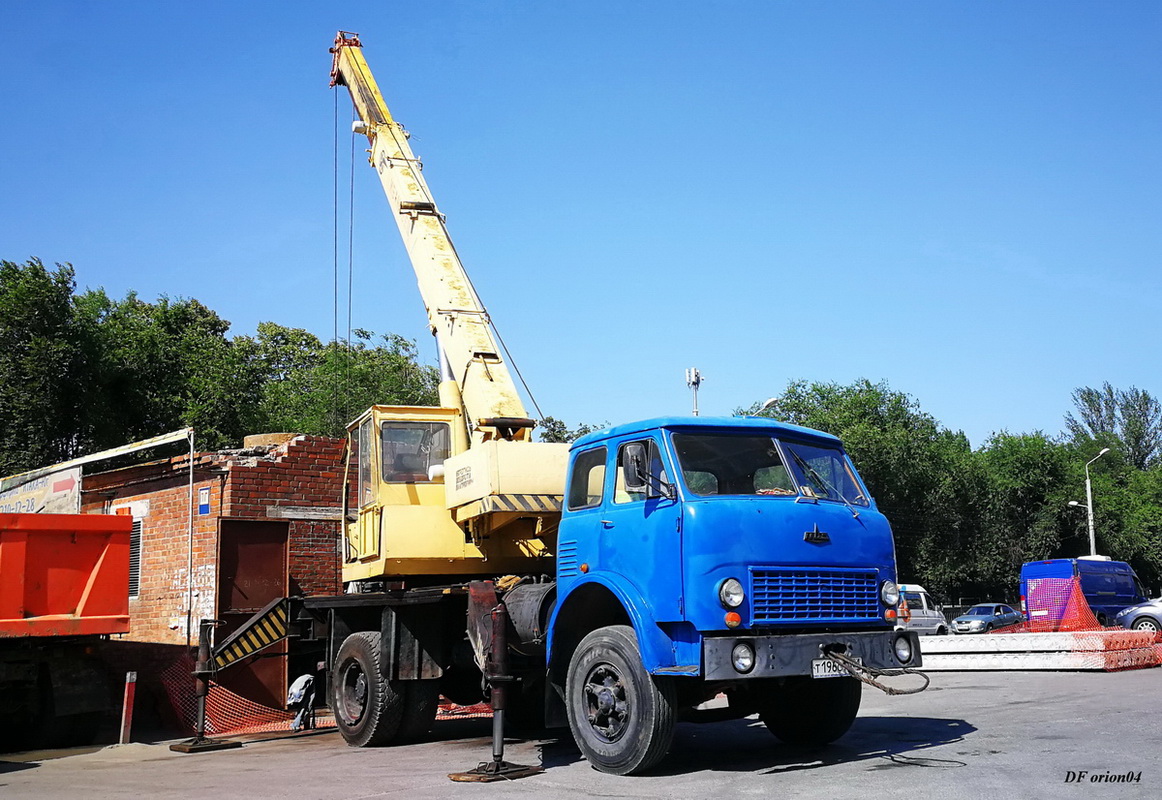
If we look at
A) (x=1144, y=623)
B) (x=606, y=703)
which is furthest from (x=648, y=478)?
(x=1144, y=623)

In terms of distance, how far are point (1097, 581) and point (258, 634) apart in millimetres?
28564

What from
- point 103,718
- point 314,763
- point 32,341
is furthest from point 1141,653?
point 32,341

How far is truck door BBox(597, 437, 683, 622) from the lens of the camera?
7980mm

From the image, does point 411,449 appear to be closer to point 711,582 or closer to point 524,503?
point 524,503

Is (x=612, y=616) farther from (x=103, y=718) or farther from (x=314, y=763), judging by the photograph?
(x=103, y=718)

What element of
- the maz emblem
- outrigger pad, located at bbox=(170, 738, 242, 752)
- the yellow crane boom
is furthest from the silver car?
the maz emblem

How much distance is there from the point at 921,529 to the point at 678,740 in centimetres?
4213

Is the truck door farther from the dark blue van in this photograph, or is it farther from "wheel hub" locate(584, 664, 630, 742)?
the dark blue van

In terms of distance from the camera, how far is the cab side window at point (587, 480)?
9.14 m

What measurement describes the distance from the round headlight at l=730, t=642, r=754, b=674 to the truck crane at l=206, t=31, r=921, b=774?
17mm

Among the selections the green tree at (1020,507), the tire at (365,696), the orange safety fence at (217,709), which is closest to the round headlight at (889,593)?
the tire at (365,696)

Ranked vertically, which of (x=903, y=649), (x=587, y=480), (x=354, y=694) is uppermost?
(x=587, y=480)

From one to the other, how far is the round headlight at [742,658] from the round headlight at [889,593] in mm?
1497

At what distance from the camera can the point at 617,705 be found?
8.24m
